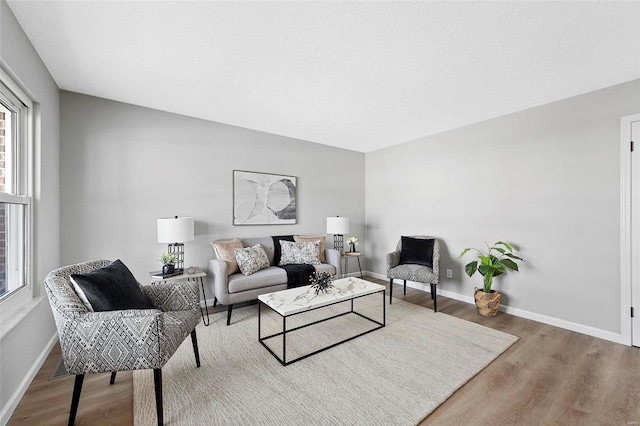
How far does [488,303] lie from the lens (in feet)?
10.1

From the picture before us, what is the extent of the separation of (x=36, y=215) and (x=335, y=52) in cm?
275

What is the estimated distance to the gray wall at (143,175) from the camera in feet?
9.20

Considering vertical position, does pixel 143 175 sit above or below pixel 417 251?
above

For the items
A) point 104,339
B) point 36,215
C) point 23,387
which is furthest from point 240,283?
point 36,215

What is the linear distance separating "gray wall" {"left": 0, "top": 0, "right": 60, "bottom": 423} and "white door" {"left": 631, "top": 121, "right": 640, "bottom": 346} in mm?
4836

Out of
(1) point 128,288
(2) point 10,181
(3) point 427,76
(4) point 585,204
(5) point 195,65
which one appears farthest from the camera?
(4) point 585,204

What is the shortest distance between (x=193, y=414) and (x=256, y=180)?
292 centimetres

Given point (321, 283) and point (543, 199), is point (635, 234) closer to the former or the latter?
point (543, 199)

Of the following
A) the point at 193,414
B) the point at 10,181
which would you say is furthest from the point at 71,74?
the point at 193,414

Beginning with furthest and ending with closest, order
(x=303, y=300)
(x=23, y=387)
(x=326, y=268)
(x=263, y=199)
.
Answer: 1. (x=263, y=199)
2. (x=326, y=268)
3. (x=303, y=300)
4. (x=23, y=387)

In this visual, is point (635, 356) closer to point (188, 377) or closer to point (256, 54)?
point (188, 377)

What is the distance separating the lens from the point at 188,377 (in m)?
1.97

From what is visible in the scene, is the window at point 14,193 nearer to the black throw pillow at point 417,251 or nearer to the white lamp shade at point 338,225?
the white lamp shade at point 338,225

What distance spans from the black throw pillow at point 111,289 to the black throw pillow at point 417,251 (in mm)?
3199
